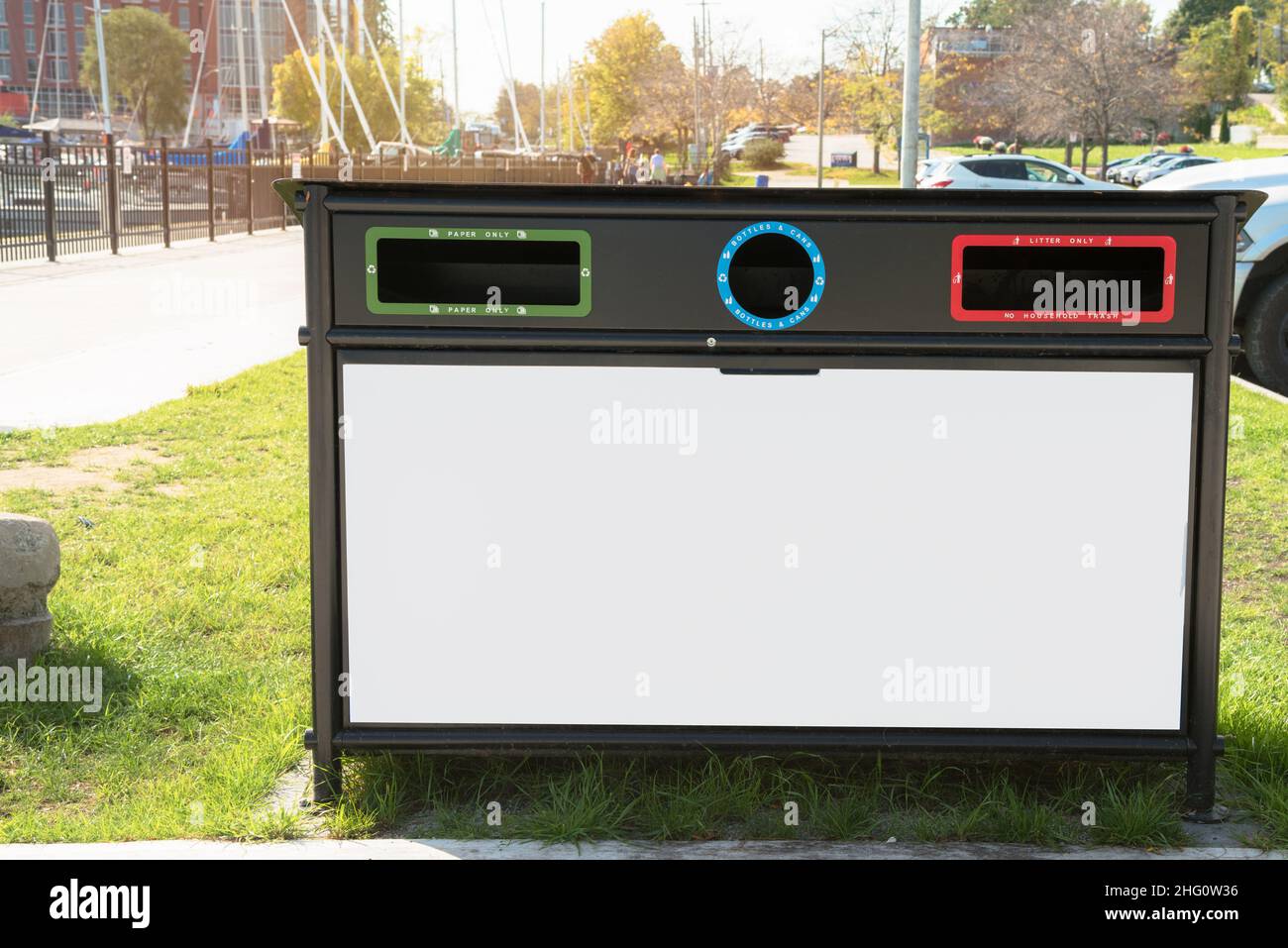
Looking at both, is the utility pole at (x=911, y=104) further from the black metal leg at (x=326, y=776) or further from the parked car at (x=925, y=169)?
the black metal leg at (x=326, y=776)

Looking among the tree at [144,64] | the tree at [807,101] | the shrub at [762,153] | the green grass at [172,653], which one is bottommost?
the green grass at [172,653]

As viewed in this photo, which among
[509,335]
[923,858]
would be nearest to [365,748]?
[509,335]

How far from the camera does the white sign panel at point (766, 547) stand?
3.37m

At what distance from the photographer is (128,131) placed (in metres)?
94.7

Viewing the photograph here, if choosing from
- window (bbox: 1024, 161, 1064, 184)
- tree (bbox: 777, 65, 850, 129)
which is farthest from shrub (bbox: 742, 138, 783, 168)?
window (bbox: 1024, 161, 1064, 184)

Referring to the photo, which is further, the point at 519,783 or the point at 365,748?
the point at 519,783

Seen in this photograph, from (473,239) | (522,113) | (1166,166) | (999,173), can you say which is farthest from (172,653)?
(522,113)

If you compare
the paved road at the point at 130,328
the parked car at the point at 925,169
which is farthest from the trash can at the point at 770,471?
the parked car at the point at 925,169

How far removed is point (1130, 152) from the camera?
9650cm

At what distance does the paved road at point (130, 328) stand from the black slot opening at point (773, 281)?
7.57 meters

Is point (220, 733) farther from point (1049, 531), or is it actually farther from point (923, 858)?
point (1049, 531)

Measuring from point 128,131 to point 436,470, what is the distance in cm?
10032

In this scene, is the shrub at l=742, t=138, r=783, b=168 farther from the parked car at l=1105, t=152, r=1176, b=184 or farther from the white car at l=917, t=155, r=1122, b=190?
the white car at l=917, t=155, r=1122, b=190

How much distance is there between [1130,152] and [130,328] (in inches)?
3656
